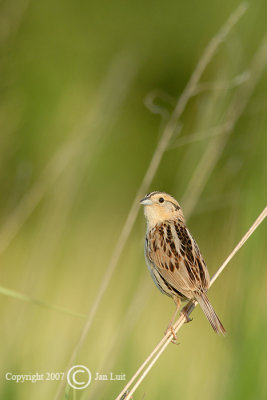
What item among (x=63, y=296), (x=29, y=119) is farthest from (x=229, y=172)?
(x=29, y=119)

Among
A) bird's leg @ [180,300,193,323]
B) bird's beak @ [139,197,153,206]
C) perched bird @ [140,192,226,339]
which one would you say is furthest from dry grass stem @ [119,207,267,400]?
bird's beak @ [139,197,153,206]

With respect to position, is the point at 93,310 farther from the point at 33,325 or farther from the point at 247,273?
the point at 33,325

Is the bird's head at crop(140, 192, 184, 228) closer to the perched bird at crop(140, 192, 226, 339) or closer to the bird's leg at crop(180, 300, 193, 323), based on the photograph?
the perched bird at crop(140, 192, 226, 339)

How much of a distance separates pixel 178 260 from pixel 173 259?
0.02m

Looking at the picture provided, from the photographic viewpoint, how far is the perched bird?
3.07 meters

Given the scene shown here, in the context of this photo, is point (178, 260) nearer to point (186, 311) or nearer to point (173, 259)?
point (173, 259)

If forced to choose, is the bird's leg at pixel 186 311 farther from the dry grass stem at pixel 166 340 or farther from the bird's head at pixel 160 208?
the bird's head at pixel 160 208

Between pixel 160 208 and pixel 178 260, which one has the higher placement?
pixel 160 208

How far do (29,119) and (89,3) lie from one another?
6.44ft

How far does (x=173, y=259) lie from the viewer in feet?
10.5

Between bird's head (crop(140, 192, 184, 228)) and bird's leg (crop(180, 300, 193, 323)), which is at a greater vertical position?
bird's head (crop(140, 192, 184, 228))

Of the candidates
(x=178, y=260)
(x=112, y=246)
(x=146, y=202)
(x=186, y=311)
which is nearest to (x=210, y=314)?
(x=186, y=311)

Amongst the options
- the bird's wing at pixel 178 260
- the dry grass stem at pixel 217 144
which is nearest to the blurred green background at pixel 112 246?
the dry grass stem at pixel 217 144

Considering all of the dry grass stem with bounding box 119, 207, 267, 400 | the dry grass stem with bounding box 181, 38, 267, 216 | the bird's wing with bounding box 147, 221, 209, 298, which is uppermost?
the dry grass stem with bounding box 181, 38, 267, 216
